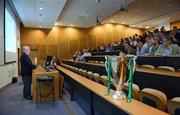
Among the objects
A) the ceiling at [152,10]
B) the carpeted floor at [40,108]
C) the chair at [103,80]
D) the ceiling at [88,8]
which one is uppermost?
the ceiling at [152,10]

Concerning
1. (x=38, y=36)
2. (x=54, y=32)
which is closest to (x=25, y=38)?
(x=38, y=36)

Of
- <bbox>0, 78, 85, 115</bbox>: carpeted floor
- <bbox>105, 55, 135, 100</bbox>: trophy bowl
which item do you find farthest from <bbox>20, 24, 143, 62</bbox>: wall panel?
<bbox>105, 55, 135, 100</bbox>: trophy bowl

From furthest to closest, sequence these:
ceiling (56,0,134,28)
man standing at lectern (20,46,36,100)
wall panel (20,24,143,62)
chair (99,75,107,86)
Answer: wall panel (20,24,143,62)
ceiling (56,0,134,28)
man standing at lectern (20,46,36,100)
chair (99,75,107,86)

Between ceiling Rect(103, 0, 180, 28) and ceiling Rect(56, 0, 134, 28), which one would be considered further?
ceiling Rect(103, 0, 180, 28)

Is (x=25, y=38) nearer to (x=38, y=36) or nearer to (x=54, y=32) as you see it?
(x=38, y=36)

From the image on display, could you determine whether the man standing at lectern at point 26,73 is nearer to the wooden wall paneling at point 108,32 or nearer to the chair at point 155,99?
the chair at point 155,99

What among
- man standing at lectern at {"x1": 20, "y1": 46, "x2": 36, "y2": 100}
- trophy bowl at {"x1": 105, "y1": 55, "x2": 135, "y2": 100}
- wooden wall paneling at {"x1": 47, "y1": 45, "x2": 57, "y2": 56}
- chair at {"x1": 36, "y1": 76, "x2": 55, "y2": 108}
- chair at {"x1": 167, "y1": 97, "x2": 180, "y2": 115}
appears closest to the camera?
chair at {"x1": 167, "y1": 97, "x2": 180, "y2": 115}

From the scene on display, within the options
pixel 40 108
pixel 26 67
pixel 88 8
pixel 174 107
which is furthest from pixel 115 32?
pixel 174 107

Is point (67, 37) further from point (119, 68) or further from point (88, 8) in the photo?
point (119, 68)

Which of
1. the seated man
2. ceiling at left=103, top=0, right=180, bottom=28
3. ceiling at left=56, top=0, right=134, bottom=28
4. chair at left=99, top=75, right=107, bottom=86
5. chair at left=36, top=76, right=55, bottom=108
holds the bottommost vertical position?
chair at left=36, top=76, right=55, bottom=108

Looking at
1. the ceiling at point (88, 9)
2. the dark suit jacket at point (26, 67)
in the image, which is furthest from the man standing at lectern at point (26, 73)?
the ceiling at point (88, 9)

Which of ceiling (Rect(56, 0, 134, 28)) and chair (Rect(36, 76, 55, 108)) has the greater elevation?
ceiling (Rect(56, 0, 134, 28))

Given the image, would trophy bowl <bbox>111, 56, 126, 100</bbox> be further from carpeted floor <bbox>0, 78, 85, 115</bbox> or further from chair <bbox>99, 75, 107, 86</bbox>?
carpeted floor <bbox>0, 78, 85, 115</bbox>

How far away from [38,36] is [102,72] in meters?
12.2
